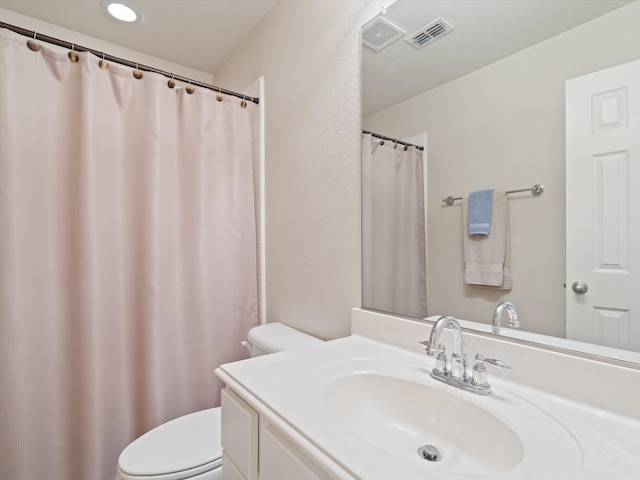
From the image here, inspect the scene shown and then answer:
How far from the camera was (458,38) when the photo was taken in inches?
35.6

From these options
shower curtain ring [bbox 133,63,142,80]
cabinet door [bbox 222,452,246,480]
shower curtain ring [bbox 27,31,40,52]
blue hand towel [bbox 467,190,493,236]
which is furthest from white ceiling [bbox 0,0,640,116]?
cabinet door [bbox 222,452,246,480]

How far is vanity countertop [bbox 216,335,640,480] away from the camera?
0.45 metres

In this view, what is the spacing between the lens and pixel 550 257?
2.39ft

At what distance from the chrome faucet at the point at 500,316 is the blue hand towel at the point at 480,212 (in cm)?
20

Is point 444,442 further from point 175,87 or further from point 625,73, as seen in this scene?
point 175,87

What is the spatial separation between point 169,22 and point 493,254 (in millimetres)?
1986

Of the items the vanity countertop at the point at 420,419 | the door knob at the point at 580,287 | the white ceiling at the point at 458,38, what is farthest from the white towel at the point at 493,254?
the white ceiling at the point at 458,38

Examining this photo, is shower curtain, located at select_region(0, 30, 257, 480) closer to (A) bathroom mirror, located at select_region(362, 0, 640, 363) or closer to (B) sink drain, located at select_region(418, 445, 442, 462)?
(A) bathroom mirror, located at select_region(362, 0, 640, 363)

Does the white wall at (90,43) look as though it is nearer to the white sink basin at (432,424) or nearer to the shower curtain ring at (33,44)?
the shower curtain ring at (33,44)

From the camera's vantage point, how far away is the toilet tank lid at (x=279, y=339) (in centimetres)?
121

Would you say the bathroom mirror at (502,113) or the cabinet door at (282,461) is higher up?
the bathroom mirror at (502,113)

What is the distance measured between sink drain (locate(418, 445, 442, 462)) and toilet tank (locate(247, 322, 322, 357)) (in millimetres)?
571

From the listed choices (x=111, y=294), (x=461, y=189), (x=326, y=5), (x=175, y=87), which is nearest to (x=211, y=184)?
(x=175, y=87)

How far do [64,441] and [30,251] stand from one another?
2.43ft
